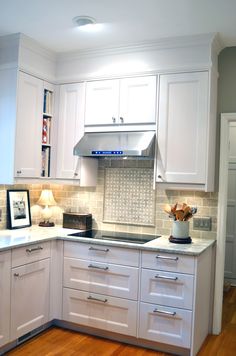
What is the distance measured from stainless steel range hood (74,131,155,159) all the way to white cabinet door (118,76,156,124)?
13cm

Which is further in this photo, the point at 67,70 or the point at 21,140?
the point at 67,70

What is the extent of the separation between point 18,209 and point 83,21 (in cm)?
190

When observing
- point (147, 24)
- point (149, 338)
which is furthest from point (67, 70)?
point (149, 338)

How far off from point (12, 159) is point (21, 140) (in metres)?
0.20

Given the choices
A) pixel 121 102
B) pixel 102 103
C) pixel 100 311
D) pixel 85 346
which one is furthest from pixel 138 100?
pixel 85 346

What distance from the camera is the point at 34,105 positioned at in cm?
Answer: 349

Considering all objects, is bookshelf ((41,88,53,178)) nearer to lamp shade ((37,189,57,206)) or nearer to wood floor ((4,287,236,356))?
lamp shade ((37,189,57,206))

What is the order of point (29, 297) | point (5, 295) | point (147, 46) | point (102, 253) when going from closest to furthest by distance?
point (5, 295) → point (29, 297) → point (102, 253) → point (147, 46)

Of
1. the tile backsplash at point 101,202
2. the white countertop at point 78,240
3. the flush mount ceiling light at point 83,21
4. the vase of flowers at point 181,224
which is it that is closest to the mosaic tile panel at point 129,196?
the tile backsplash at point 101,202

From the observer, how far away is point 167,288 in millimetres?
2957

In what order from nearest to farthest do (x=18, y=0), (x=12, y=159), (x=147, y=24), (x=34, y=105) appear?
1. (x=18, y=0)
2. (x=147, y=24)
3. (x=12, y=159)
4. (x=34, y=105)

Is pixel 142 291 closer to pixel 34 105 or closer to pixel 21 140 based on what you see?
pixel 21 140

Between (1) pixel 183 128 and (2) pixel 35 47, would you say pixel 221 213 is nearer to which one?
(1) pixel 183 128

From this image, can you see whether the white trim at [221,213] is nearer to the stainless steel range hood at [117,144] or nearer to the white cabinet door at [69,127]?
the stainless steel range hood at [117,144]
